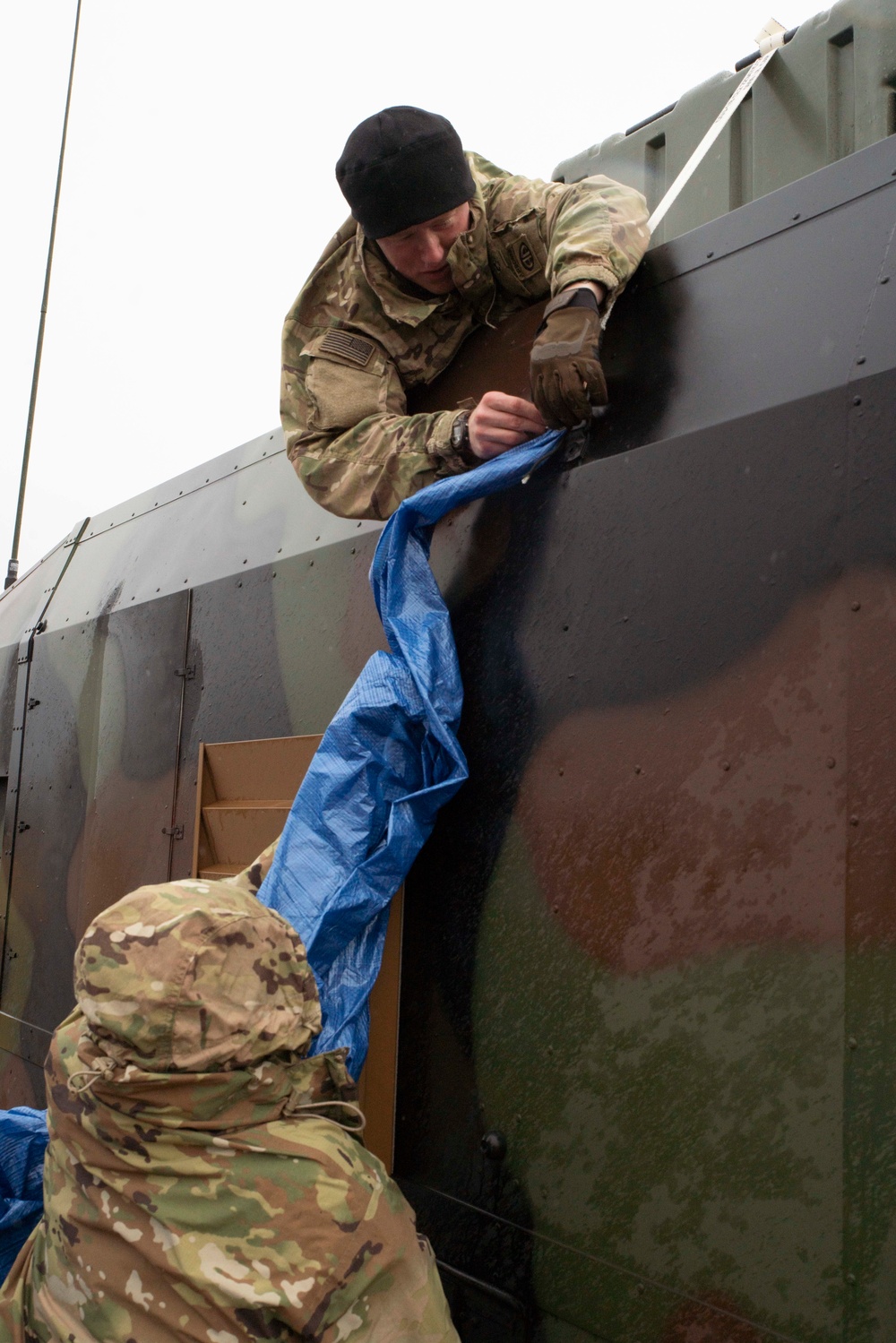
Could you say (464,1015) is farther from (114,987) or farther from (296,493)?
(296,493)

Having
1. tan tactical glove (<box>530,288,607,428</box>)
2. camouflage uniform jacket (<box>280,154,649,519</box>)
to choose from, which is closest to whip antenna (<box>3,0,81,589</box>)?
camouflage uniform jacket (<box>280,154,649,519</box>)

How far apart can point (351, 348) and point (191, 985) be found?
131 centimetres

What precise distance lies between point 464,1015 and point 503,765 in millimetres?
420

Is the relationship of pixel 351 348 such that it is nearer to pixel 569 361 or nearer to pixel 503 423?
pixel 503 423

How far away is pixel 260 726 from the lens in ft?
8.46

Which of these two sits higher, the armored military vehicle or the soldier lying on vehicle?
the soldier lying on vehicle

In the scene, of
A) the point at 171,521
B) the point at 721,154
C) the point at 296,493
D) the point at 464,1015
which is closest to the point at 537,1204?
the point at 464,1015

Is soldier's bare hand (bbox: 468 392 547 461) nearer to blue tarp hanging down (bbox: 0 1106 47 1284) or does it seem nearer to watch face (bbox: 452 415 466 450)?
watch face (bbox: 452 415 466 450)

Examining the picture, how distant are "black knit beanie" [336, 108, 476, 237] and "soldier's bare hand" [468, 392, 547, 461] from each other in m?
0.37

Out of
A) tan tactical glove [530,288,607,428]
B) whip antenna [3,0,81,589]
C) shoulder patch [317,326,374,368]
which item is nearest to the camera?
tan tactical glove [530,288,607,428]

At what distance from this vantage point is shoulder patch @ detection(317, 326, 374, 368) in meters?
2.27

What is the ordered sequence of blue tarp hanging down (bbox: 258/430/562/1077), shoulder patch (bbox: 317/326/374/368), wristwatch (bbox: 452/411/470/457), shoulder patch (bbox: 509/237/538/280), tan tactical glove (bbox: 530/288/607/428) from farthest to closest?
1. shoulder patch (bbox: 317/326/374/368)
2. shoulder patch (bbox: 509/237/538/280)
3. wristwatch (bbox: 452/411/470/457)
4. blue tarp hanging down (bbox: 258/430/562/1077)
5. tan tactical glove (bbox: 530/288/607/428)

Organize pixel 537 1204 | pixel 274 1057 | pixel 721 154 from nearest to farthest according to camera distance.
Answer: pixel 274 1057 < pixel 537 1204 < pixel 721 154

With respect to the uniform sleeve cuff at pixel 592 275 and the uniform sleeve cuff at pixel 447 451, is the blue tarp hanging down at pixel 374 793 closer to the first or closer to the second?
the uniform sleeve cuff at pixel 447 451
